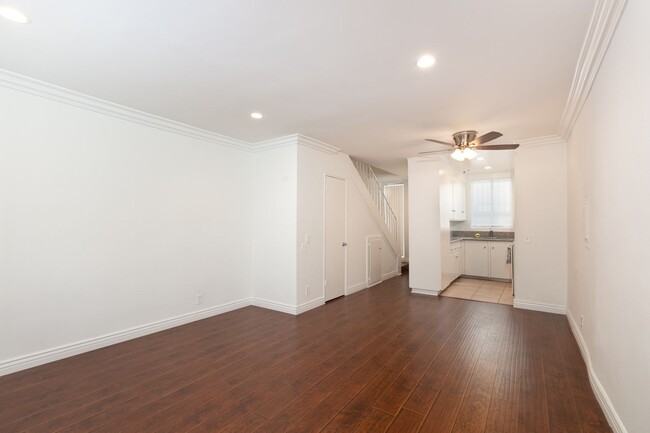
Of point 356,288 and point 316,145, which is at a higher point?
point 316,145

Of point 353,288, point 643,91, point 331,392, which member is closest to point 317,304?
point 353,288

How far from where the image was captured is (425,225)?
5555 mm

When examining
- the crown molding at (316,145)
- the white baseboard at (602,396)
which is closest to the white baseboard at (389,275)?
the crown molding at (316,145)

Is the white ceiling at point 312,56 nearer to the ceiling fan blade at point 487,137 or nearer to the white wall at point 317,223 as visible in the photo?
the ceiling fan blade at point 487,137

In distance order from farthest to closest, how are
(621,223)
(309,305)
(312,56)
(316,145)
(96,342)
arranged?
1. (316,145)
2. (309,305)
3. (96,342)
4. (312,56)
5. (621,223)

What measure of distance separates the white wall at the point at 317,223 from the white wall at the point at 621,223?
129 inches

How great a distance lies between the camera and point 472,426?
197cm

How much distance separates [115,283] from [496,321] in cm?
480

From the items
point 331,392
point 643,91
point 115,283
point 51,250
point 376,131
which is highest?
point 376,131

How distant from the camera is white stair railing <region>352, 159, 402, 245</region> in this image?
6.64 meters

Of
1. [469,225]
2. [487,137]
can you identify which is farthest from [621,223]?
[469,225]

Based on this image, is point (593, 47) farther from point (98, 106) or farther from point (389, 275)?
point (389, 275)

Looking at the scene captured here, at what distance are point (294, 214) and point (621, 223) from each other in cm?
348

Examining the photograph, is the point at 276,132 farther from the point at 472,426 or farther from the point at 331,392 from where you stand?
the point at 472,426
